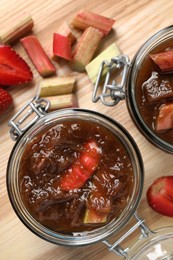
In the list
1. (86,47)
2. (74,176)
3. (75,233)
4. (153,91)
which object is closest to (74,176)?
(74,176)

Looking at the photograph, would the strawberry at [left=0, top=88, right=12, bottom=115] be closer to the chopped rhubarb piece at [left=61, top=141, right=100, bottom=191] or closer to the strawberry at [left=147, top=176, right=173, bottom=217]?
the chopped rhubarb piece at [left=61, top=141, right=100, bottom=191]

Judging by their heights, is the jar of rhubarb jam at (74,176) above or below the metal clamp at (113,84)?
below

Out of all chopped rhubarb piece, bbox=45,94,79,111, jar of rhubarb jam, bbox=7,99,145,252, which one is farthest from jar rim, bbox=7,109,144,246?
chopped rhubarb piece, bbox=45,94,79,111

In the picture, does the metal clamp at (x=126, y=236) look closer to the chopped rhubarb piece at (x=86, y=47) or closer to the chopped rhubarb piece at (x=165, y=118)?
the chopped rhubarb piece at (x=165, y=118)

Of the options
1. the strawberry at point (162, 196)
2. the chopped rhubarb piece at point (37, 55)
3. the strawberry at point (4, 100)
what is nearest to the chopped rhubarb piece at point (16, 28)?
the chopped rhubarb piece at point (37, 55)

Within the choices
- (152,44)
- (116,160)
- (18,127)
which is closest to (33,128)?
(18,127)

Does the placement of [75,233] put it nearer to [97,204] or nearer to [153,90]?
[97,204]
